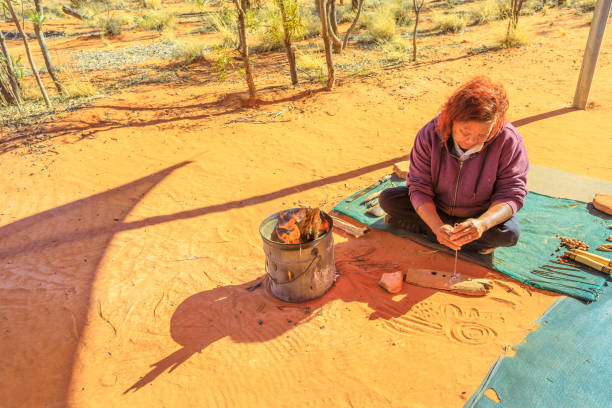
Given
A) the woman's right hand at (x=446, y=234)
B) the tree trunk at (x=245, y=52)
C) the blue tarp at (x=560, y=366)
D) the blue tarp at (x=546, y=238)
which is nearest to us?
the blue tarp at (x=560, y=366)

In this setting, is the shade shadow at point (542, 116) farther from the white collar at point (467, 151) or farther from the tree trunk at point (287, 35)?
the tree trunk at point (287, 35)

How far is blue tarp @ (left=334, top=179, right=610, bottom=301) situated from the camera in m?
2.80

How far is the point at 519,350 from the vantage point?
7.72 ft

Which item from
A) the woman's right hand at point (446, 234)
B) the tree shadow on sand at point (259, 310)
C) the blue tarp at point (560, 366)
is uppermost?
the woman's right hand at point (446, 234)

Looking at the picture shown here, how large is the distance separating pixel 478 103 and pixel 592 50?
483 cm

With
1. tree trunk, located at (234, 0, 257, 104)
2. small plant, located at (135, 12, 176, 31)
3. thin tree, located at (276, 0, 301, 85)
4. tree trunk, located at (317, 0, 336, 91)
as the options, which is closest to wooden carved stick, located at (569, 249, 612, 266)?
tree trunk, located at (317, 0, 336, 91)

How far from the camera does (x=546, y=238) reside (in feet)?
10.8

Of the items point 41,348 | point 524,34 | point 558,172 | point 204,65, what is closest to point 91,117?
point 204,65

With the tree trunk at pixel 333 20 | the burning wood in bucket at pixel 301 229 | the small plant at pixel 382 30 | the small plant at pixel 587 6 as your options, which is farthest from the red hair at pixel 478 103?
the small plant at pixel 587 6

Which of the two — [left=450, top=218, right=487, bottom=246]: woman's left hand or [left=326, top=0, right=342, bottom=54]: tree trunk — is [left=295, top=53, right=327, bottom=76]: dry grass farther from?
[left=450, top=218, right=487, bottom=246]: woman's left hand

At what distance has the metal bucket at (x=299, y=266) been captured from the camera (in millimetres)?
2689

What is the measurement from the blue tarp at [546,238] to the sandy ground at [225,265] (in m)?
0.15

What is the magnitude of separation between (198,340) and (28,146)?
515 cm

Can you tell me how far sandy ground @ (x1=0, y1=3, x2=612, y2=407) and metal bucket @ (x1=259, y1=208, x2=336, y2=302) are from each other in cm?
11
